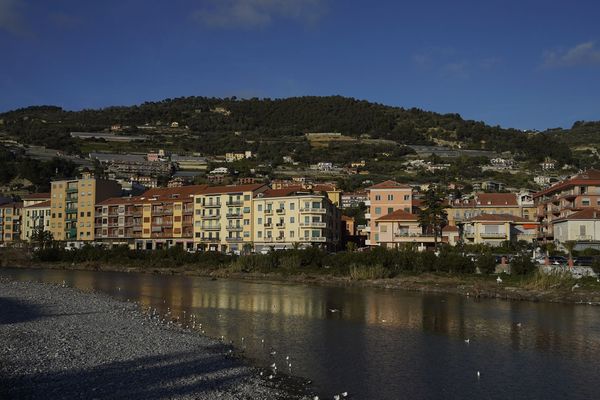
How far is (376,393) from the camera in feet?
69.8

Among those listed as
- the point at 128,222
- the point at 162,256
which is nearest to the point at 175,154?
the point at 128,222

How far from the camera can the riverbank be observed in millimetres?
50438

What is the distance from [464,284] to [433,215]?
825 inches

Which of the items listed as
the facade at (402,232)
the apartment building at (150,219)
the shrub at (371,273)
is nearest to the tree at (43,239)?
the apartment building at (150,219)

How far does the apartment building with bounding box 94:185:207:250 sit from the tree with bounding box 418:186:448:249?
4134 cm

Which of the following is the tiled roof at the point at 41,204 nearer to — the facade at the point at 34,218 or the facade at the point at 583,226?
the facade at the point at 34,218

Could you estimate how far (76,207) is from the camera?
117 metres

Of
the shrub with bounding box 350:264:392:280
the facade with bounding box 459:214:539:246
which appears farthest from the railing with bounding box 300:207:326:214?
the shrub with bounding box 350:264:392:280

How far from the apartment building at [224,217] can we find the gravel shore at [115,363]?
206 feet

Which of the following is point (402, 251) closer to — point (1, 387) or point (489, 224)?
point (489, 224)

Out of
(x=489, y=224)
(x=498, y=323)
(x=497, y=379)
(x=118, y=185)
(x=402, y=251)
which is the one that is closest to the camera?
(x=497, y=379)

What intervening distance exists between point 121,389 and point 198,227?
8410cm

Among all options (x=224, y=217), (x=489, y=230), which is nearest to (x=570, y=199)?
(x=489, y=230)

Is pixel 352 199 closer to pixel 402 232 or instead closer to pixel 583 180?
pixel 402 232
